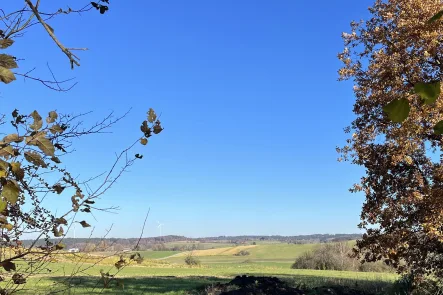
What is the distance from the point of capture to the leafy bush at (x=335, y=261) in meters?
29.6

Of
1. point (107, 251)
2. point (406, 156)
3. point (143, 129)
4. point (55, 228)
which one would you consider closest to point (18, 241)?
point (55, 228)

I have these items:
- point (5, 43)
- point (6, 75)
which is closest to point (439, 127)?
point (6, 75)

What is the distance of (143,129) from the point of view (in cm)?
255

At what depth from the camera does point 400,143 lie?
9297 mm

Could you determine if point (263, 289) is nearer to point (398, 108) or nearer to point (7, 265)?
point (7, 265)

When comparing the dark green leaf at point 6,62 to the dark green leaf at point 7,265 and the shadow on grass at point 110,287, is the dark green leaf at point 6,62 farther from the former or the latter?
the shadow on grass at point 110,287

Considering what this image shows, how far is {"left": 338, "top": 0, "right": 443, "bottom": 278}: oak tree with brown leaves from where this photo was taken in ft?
30.1

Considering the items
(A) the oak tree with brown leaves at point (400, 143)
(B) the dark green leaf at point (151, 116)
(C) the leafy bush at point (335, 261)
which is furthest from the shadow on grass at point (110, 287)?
(C) the leafy bush at point (335, 261)

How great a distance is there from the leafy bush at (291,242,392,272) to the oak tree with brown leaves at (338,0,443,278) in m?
19.3

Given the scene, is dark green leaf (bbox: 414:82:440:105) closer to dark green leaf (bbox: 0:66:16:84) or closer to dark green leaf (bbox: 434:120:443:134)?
dark green leaf (bbox: 434:120:443:134)

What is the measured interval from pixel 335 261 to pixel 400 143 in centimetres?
2237

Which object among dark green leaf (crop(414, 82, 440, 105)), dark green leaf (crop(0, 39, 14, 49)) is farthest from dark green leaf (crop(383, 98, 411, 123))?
dark green leaf (crop(0, 39, 14, 49))

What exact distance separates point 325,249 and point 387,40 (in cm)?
2446

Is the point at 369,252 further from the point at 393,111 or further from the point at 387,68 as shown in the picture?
the point at 393,111
